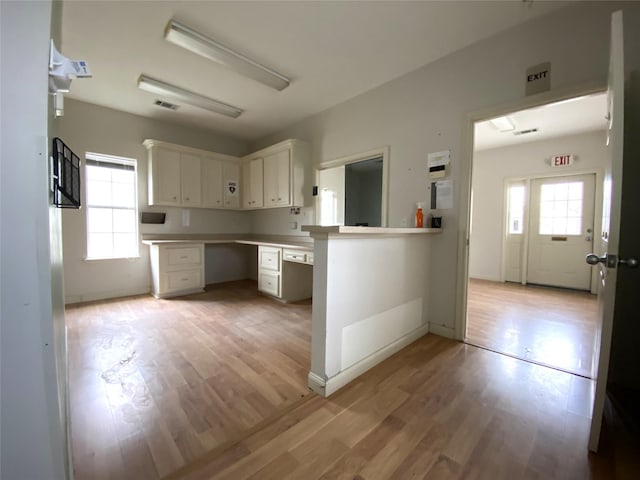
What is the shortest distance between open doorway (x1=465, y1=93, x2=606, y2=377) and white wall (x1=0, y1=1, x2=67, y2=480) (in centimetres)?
293

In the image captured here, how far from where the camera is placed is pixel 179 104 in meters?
3.63

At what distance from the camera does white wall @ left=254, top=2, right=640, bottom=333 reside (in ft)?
6.33

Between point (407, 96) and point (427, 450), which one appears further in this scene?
point (407, 96)

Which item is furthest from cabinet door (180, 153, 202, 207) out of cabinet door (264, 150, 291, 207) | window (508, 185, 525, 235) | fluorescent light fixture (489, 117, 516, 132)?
window (508, 185, 525, 235)

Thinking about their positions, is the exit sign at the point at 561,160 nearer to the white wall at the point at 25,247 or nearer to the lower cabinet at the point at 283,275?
the lower cabinet at the point at 283,275

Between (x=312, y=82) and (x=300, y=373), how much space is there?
A: 3026 mm

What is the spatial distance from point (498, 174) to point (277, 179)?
14.4 feet

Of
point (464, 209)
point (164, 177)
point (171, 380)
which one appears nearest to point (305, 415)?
point (171, 380)

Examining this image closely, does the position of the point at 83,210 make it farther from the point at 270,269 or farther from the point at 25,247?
the point at 25,247

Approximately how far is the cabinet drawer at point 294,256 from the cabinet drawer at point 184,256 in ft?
4.86

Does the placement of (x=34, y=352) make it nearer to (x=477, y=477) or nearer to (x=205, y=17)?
(x=477, y=477)

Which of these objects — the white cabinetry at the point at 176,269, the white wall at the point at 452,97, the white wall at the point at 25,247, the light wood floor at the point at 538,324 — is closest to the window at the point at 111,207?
the white cabinetry at the point at 176,269

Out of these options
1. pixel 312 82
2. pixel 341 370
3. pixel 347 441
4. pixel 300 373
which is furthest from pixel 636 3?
pixel 300 373

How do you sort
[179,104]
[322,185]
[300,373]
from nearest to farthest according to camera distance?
[300,373], [179,104], [322,185]
